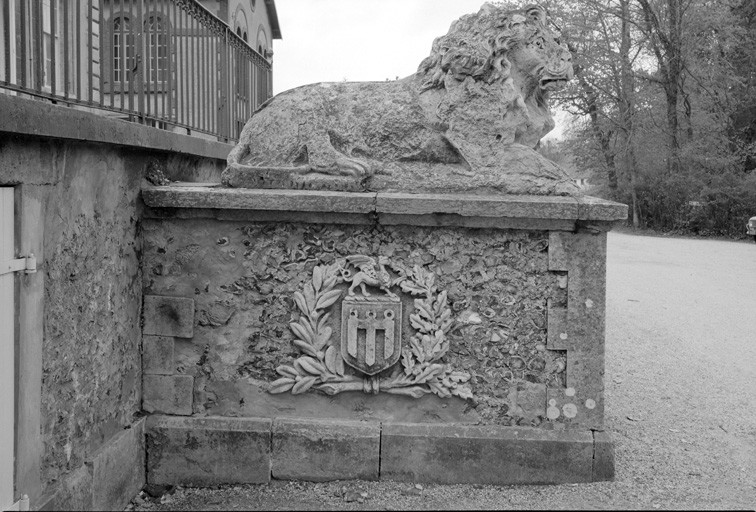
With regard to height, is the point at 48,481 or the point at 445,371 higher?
the point at 445,371

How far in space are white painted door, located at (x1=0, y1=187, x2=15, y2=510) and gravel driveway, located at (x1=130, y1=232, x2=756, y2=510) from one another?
50.7 inches

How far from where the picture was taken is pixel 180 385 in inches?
184

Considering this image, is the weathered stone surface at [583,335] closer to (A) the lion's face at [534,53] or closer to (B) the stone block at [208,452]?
(A) the lion's face at [534,53]

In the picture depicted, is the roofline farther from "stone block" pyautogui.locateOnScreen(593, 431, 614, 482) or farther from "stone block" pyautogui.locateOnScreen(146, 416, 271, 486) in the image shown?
"stone block" pyautogui.locateOnScreen(593, 431, 614, 482)

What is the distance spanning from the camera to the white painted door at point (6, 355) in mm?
3164

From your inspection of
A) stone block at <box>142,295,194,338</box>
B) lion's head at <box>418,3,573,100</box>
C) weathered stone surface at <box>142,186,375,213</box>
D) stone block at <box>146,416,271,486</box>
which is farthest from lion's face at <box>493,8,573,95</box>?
stone block at <box>146,416,271,486</box>

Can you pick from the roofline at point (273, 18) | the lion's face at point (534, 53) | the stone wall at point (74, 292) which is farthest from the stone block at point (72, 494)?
the roofline at point (273, 18)

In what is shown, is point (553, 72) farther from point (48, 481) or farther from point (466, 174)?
point (48, 481)

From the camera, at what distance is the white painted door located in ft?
10.4

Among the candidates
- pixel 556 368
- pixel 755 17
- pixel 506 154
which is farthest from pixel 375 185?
pixel 755 17

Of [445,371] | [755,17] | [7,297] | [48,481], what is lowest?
[48,481]

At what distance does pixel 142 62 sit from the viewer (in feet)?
16.9

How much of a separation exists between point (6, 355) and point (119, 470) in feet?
4.22

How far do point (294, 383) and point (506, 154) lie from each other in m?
1.96
